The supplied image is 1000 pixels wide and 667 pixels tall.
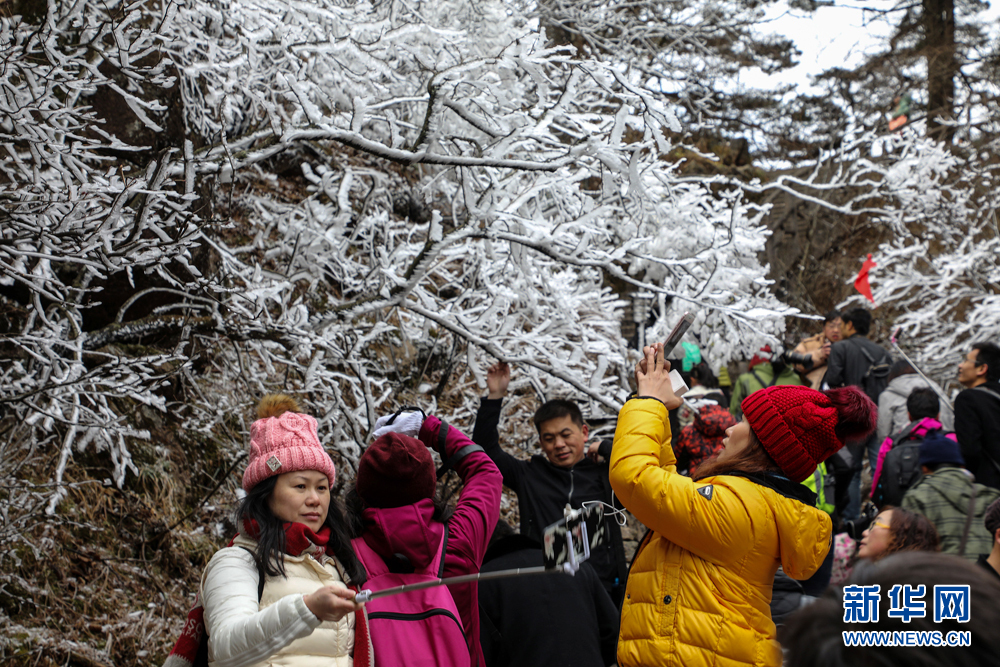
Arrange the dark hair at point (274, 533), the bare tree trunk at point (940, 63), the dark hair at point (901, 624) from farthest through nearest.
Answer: the bare tree trunk at point (940, 63), the dark hair at point (274, 533), the dark hair at point (901, 624)

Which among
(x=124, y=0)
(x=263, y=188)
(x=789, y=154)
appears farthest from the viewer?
(x=789, y=154)

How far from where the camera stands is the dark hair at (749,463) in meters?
1.96

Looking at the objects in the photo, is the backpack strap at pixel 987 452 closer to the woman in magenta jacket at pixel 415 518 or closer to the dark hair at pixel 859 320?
the dark hair at pixel 859 320

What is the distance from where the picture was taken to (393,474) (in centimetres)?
211

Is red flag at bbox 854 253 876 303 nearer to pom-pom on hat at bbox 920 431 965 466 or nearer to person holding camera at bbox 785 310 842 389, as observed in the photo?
person holding camera at bbox 785 310 842 389

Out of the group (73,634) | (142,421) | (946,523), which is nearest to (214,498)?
(142,421)

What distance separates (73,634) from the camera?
332 cm

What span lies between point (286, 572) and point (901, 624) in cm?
141

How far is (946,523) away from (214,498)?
3.94m

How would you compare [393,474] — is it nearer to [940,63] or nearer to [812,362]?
[812,362]

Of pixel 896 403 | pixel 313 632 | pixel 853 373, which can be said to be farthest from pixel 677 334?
pixel 853 373

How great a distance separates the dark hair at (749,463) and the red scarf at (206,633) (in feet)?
3.24

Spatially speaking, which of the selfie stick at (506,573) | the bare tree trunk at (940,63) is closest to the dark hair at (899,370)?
the selfie stick at (506,573)

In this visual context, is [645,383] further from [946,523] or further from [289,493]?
[946,523]
